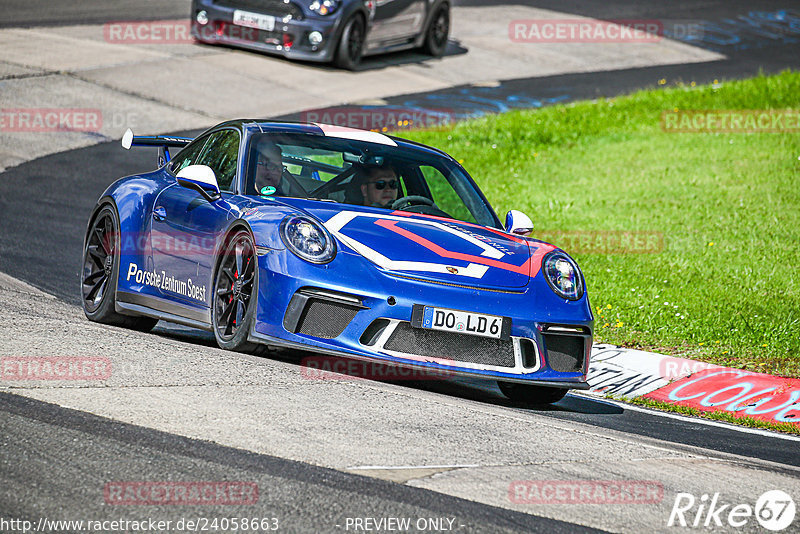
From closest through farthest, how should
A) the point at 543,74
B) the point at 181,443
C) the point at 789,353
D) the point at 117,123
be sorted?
the point at 181,443 → the point at 789,353 → the point at 117,123 → the point at 543,74

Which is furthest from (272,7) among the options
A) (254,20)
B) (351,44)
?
(351,44)

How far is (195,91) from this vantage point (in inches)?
666

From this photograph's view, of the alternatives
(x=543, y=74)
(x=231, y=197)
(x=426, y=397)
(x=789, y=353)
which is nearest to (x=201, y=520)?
(x=426, y=397)

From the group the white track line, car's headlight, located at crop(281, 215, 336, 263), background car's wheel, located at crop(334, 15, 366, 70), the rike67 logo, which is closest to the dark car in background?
background car's wheel, located at crop(334, 15, 366, 70)

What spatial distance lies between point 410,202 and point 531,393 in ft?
4.54

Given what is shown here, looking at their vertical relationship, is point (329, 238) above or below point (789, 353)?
above

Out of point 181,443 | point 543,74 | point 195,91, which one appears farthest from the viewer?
point 543,74

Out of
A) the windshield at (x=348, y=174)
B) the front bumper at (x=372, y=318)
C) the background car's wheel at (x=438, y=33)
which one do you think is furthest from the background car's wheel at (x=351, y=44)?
the front bumper at (x=372, y=318)

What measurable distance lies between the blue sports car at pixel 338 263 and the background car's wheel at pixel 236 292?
0.4 inches

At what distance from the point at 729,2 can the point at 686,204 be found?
1798 centimetres

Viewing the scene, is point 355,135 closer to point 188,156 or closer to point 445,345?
point 188,156

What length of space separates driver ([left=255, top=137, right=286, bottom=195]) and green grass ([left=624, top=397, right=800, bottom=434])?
264 centimetres

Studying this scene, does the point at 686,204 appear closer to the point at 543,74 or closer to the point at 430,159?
the point at 430,159

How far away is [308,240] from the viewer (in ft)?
20.5
